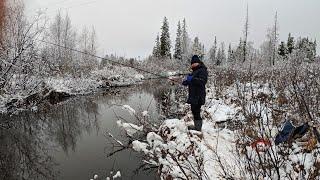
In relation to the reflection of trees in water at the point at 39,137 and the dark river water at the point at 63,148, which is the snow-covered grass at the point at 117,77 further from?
the dark river water at the point at 63,148

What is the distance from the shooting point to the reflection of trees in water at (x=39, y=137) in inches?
309

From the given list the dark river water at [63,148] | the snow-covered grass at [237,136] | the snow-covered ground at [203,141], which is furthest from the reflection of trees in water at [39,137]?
the snow-covered grass at [237,136]

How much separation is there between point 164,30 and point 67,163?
160 feet

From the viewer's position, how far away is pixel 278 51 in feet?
195

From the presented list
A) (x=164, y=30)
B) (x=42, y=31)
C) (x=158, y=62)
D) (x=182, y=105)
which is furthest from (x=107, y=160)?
(x=164, y=30)

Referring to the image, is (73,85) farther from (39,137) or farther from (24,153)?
(24,153)

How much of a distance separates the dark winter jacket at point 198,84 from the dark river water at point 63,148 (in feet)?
5.81

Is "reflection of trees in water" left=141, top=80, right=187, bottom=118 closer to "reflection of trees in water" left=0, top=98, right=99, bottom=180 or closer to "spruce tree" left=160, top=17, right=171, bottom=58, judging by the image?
"reflection of trees in water" left=0, top=98, right=99, bottom=180

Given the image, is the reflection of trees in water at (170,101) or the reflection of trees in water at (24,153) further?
the reflection of trees in water at (170,101)

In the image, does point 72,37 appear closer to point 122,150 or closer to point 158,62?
point 158,62

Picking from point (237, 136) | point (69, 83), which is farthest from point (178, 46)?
point (237, 136)

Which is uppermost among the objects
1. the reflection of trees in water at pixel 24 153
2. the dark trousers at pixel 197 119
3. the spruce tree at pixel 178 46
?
the spruce tree at pixel 178 46

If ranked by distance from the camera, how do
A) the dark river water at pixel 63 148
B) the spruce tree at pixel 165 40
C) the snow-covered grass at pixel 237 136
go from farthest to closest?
the spruce tree at pixel 165 40, the dark river water at pixel 63 148, the snow-covered grass at pixel 237 136

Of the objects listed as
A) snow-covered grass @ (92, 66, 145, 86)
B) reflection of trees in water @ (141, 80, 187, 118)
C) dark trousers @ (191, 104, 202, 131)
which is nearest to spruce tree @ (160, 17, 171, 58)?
snow-covered grass @ (92, 66, 145, 86)
